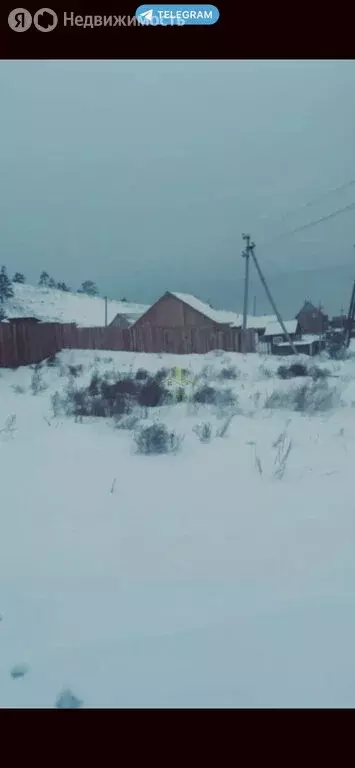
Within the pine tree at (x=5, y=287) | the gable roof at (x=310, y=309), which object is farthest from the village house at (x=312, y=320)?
the pine tree at (x=5, y=287)

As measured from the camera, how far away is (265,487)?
2.64m

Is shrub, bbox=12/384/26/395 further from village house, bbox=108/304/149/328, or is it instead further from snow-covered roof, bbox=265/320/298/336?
snow-covered roof, bbox=265/320/298/336

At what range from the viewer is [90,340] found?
4.79 metres

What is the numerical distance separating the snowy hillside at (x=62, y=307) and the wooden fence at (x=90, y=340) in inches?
4.1

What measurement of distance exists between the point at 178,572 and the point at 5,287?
9.42 feet

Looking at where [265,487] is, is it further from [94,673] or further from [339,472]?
[94,673]

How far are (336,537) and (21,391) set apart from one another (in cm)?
357

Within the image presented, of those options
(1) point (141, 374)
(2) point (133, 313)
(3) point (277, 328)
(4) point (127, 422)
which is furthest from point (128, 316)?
(3) point (277, 328)

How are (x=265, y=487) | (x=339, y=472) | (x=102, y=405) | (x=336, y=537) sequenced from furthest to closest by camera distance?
1. (x=102, y=405)
2. (x=339, y=472)
3. (x=265, y=487)
4. (x=336, y=537)

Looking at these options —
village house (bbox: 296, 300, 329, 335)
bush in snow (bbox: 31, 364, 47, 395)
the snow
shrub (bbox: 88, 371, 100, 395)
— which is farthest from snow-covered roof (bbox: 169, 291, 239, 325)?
bush in snow (bbox: 31, 364, 47, 395)

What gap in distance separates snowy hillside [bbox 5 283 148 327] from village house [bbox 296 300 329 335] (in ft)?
5.38

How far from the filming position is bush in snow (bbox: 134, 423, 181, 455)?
3.23 metres

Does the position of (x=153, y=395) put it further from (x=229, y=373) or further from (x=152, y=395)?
(x=229, y=373)
